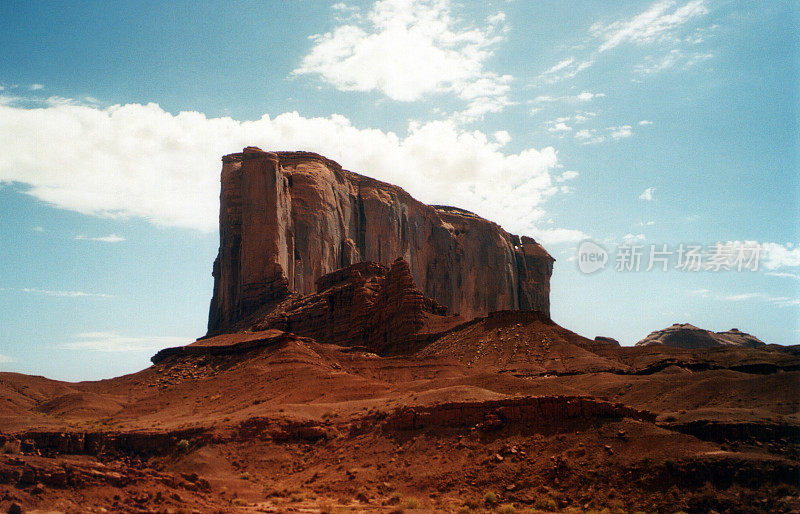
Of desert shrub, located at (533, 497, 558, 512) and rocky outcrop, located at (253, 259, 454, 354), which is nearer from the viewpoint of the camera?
desert shrub, located at (533, 497, 558, 512)

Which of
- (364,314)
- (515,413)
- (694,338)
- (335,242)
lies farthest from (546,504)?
(694,338)

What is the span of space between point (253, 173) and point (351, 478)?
188 feet

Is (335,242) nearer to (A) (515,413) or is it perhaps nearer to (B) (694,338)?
(B) (694,338)

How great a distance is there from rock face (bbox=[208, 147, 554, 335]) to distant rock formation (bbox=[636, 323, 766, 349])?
28.6 meters

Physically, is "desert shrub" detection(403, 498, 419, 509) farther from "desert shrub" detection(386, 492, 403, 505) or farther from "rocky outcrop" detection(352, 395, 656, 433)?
"rocky outcrop" detection(352, 395, 656, 433)

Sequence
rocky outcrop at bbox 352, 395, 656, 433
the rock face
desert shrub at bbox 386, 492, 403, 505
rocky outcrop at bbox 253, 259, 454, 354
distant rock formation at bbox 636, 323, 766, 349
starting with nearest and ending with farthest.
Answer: desert shrub at bbox 386, 492, 403, 505 → rocky outcrop at bbox 352, 395, 656, 433 → rocky outcrop at bbox 253, 259, 454, 354 → the rock face → distant rock formation at bbox 636, 323, 766, 349

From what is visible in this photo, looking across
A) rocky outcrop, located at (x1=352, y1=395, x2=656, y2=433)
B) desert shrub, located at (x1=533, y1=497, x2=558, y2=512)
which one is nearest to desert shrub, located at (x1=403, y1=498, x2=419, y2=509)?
desert shrub, located at (x1=533, y1=497, x2=558, y2=512)

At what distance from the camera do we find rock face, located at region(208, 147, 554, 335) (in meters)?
85.7

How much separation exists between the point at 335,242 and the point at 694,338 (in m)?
51.3

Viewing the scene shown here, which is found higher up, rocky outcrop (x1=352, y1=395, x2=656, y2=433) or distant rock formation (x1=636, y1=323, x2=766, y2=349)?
A: distant rock formation (x1=636, y1=323, x2=766, y2=349)

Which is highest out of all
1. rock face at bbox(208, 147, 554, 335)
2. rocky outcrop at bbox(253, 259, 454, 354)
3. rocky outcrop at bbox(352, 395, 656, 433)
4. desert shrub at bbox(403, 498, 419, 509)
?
rock face at bbox(208, 147, 554, 335)

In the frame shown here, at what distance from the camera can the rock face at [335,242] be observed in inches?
3374

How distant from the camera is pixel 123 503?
24.4 metres

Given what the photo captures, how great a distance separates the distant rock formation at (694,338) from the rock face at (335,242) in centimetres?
2859
